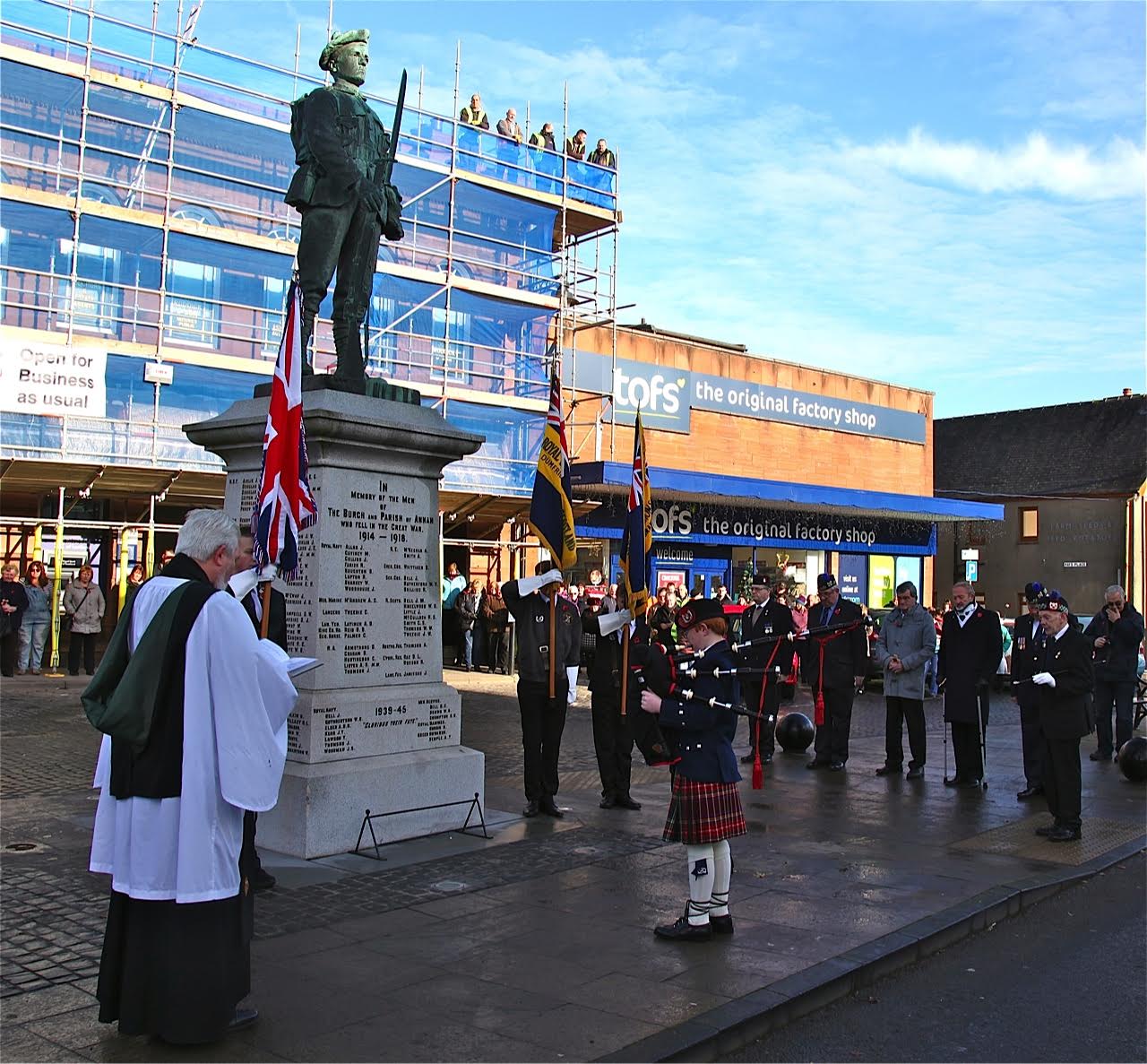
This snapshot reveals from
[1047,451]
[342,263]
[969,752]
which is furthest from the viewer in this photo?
[1047,451]

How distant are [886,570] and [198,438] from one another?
95.8 feet

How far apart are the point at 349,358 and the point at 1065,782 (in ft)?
20.6

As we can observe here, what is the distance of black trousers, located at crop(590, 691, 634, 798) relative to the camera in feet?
30.6

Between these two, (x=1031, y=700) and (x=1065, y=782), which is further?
(x=1031, y=700)

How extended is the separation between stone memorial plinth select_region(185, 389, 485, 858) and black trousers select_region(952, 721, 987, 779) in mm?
5335

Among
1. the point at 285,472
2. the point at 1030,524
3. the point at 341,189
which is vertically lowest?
the point at 285,472

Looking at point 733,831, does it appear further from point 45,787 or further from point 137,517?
point 137,517

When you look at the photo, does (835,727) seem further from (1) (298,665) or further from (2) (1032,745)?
(1) (298,665)

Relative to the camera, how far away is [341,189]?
8.00m

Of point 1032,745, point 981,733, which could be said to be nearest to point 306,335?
point 1032,745

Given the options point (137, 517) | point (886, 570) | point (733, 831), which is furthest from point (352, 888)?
point (886, 570)

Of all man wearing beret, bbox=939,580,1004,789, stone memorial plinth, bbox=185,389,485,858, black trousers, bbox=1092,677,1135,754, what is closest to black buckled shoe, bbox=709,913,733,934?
stone memorial plinth, bbox=185,389,485,858

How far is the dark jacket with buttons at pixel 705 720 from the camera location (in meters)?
5.80

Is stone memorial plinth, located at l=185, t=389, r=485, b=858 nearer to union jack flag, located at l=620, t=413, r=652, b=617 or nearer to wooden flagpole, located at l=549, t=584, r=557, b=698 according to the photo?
wooden flagpole, located at l=549, t=584, r=557, b=698
